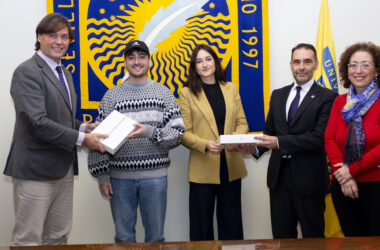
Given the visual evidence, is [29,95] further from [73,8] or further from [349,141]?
[349,141]

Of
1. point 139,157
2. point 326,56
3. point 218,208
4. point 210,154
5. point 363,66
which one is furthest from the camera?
point 326,56

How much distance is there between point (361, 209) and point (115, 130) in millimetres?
1512

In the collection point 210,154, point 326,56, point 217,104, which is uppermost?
point 326,56

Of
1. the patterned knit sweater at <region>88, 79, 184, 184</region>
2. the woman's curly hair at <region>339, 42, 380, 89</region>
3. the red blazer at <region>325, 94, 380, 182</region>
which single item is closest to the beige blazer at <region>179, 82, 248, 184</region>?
the patterned knit sweater at <region>88, 79, 184, 184</region>

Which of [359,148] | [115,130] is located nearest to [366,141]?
[359,148]

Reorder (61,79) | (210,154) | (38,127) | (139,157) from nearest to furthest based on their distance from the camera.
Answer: (38,127) → (61,79) → (139,157) → (210,154)

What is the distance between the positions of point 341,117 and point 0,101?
9.55 ft

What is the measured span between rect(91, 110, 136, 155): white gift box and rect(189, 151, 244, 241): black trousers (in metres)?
0.79

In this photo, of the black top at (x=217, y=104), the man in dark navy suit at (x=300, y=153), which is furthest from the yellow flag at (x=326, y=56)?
the black top at (x=217, y=104)

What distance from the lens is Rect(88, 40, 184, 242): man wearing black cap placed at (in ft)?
8.02

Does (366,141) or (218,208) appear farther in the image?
(218,208)

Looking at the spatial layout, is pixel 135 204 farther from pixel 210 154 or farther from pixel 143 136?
pixel 210 154

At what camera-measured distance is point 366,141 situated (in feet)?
6.84

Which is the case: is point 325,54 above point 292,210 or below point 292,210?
above
